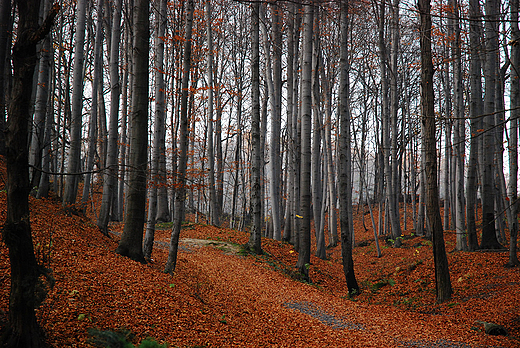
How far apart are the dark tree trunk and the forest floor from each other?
40 cm

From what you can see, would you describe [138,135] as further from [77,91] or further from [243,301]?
[243,301]

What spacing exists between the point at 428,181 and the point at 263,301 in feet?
14.2

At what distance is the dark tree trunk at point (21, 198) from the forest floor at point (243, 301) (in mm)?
403

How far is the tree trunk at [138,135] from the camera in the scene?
6.70m

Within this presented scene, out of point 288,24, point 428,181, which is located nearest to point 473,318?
point 428,181

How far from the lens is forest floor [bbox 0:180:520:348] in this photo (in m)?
3.81

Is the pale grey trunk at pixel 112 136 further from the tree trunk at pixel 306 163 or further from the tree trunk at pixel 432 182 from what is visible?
the tree trunk at pixel 432 182

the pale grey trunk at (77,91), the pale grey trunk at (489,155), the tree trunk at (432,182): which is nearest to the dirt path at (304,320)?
the tree trunk at (432,182)

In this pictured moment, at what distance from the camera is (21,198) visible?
2.52 meters

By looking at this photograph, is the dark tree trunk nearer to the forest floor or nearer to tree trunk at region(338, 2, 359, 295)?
the forest floor

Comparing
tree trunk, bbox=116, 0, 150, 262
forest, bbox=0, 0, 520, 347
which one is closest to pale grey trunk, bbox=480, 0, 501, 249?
forest, bbox=0, 0, 520, 347

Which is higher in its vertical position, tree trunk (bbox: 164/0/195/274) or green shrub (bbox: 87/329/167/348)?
tree trunk (bbox: 164/0/195/274)

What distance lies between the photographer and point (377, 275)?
11.6 meters

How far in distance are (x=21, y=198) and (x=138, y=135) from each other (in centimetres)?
443
